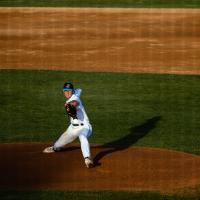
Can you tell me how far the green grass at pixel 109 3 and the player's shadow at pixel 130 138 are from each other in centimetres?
1533

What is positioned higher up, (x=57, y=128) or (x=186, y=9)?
(x=186, y=9)

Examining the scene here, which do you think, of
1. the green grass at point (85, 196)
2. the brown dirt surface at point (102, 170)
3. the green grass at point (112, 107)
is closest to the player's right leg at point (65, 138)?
the brown dirt surface at point (102, 170)

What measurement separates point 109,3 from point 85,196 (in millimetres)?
21177

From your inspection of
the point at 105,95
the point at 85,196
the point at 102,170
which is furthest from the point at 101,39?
the point at 85,196

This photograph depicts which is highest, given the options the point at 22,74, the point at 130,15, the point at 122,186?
the point at 130,15

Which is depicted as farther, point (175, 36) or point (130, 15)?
point (130, 15)

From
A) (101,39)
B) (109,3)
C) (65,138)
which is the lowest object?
(65,138)

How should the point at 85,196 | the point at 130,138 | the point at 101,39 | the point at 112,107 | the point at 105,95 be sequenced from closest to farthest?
1. the point at 85,196
2. the point at 130,138
3. the point at 112,107
4. the point at 105,95
5. the point at 101,39

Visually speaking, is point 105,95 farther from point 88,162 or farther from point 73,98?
point 88,162

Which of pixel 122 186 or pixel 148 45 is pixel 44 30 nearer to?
pixel 148 45

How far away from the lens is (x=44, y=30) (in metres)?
25.0

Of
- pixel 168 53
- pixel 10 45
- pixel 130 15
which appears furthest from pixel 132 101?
pixel 130 15

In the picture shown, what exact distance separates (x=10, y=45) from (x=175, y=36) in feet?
18.4

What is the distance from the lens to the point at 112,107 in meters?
15.9
